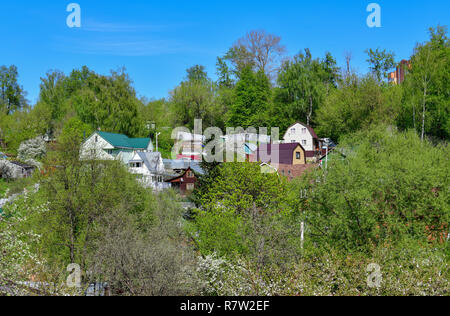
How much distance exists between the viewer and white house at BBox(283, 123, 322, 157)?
54469mm

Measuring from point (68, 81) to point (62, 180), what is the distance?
68.7 meters

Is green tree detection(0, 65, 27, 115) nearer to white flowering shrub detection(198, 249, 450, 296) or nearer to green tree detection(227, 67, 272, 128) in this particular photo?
green tree detection(227, 67, 272, 128)

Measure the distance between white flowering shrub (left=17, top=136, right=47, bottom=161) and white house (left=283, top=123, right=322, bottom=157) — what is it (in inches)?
1434

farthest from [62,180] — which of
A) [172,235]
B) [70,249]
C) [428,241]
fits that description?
[428,241]

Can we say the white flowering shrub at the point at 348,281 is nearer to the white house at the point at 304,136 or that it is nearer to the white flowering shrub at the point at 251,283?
the white flowering shrub at the point at 251,283

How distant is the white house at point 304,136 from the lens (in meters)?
54.5

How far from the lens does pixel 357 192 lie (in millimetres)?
19266

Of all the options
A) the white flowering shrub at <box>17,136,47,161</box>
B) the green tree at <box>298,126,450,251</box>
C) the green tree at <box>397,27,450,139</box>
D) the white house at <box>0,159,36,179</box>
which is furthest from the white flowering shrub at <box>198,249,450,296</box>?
the white flowering shrub at <box>17,136,47,161</box>

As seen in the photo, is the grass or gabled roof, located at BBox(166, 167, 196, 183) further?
gabled roof, located at BBox(166, 167, 196, 183)

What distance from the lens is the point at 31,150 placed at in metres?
55.7

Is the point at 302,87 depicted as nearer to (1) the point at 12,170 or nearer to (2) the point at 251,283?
(1) the point at 12,170

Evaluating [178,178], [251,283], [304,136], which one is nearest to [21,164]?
[178,178]
